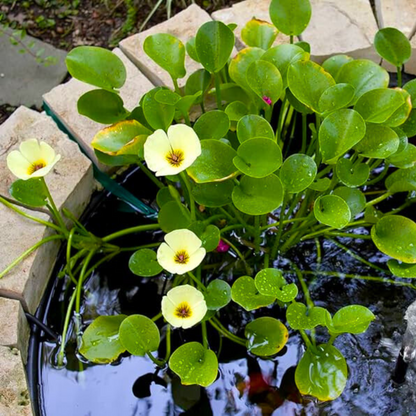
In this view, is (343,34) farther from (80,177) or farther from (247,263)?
(80,177)

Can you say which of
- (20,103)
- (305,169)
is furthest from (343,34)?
(20,103)

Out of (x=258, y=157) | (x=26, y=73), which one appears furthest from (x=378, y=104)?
(x=26, y=73)

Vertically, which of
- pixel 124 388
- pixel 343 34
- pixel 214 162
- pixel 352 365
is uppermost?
pixel 214 162

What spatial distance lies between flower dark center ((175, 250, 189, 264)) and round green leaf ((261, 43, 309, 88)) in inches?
18.8

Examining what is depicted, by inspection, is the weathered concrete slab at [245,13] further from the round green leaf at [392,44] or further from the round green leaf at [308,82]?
the round green leaf at [308,82]

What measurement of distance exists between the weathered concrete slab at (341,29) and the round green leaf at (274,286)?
73 centimetres

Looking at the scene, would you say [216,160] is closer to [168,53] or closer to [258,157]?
[258,157]

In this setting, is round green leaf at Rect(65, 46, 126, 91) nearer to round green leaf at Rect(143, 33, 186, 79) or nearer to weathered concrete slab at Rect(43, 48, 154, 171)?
round green leaf at Rect(143, 33, 186, 79)

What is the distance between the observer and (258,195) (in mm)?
1227

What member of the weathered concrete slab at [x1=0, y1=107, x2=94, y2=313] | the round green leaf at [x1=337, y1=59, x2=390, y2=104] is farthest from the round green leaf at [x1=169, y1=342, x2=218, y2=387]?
the round green leaf at [x1=337, y1=59, x2=390, y2=104]

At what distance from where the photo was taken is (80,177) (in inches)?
60.6

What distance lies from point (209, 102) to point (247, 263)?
0.47 m

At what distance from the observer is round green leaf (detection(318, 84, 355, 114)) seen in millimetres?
1272

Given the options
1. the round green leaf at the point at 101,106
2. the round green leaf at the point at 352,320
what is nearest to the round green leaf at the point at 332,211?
the round green leaf at the point at 352,320
